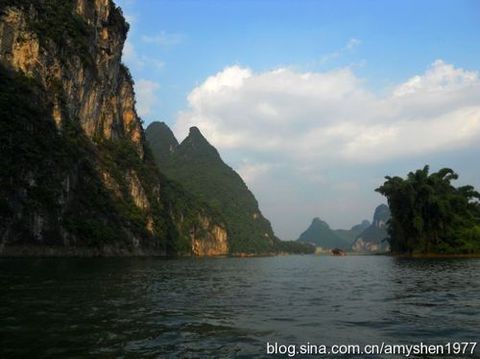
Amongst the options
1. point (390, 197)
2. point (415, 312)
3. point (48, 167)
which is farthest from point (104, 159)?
point (415, 312)

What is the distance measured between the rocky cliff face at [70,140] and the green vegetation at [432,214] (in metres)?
60.3

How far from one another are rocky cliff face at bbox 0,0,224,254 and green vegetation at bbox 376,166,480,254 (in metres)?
60.3

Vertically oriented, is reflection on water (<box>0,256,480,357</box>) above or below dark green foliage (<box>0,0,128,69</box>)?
below

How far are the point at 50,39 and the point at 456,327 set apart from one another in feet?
344

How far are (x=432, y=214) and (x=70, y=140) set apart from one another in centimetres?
7461

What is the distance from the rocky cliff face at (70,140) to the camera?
73.3m

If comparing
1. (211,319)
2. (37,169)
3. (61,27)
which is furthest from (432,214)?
(61,27)

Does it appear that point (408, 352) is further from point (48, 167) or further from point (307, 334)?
point (48, 167)

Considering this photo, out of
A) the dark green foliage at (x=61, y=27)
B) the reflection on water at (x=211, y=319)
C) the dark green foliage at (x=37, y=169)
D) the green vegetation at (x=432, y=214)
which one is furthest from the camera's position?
the dark green foliage at (x=61, y=27)

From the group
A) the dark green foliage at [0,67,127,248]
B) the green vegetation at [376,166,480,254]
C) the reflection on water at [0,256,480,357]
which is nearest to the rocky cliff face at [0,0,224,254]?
the dark green foliage at [0,67,127,248]

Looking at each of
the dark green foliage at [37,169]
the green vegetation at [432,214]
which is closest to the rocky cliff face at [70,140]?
the dark green foliage at [37,169]

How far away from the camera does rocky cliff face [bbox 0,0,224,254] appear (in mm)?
73312

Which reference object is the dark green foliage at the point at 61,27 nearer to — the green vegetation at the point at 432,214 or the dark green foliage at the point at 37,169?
the dark green foliage at the point at 37,169

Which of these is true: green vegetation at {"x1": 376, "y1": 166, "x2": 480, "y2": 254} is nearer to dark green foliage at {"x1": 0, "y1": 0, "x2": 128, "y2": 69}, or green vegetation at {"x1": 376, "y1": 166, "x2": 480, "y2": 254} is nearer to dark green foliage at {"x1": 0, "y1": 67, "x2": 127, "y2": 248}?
dark green foliage at {"x1": 0, "y1": 67, "x2": 127, "y2": 248}
